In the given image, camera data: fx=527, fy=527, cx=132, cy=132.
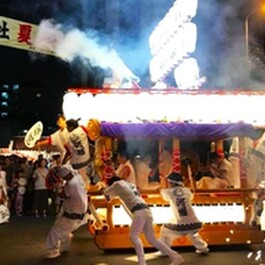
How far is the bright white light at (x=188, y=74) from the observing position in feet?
47.3

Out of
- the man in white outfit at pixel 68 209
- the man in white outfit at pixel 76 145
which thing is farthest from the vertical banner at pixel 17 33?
the man in white outfit at pixel 68 209

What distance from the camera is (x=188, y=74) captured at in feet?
47.5

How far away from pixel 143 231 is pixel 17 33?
7.95m

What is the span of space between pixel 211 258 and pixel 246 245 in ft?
4.80

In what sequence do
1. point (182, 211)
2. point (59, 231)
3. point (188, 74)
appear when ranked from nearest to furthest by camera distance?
point (182, 211) < point (59, 231) < point (188, 74)

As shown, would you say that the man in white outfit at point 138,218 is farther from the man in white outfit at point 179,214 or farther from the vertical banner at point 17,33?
the vertical banner at point 17,33

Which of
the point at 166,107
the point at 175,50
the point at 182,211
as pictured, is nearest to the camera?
the point at 182,211

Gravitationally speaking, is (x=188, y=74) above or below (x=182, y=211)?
above

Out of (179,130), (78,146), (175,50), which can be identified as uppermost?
(175,50)

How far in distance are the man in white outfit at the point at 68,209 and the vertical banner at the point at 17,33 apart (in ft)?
18.5

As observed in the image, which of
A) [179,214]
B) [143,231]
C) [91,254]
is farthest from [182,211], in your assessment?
[91,254]

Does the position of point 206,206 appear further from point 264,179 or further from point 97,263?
point 97,263

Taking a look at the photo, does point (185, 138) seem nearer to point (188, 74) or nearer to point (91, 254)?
point (91, 254)

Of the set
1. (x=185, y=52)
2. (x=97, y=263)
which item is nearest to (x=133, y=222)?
(x=97, y=263)
